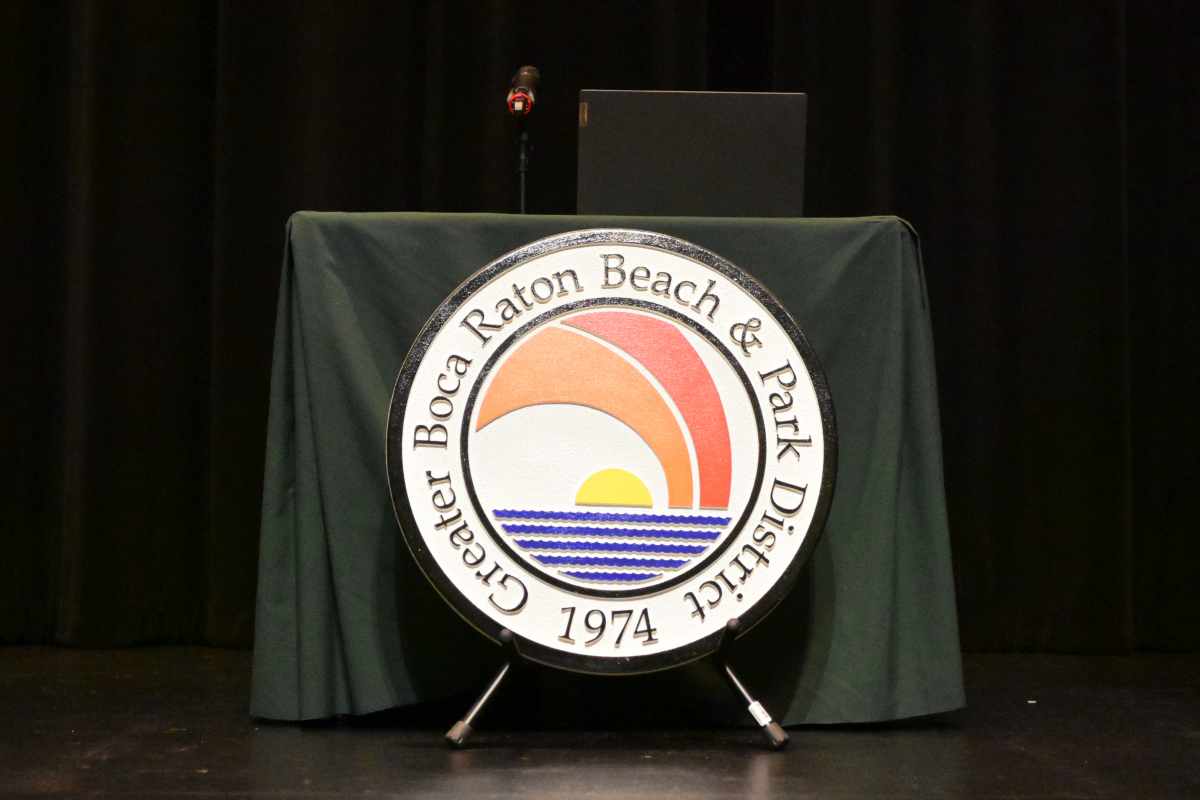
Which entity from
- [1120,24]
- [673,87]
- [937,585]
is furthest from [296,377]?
[1120,24]

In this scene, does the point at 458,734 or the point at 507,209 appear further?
the point at 507,209

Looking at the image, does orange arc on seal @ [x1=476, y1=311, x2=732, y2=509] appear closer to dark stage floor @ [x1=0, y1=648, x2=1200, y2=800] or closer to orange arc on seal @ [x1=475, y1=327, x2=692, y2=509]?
orange arc on seal @ [x1=475, y1=327, x2=692, y2=509]

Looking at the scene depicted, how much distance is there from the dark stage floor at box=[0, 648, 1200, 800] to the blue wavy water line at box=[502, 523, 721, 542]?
0.85ft

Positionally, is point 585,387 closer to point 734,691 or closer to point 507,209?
point 734,691

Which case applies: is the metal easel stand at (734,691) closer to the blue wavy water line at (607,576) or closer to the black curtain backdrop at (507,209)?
the blue wavy water line at (607,576)

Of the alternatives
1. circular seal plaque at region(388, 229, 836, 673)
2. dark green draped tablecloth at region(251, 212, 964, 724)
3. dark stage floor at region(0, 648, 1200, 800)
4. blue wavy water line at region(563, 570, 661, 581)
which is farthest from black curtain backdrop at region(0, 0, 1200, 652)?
blue wavy water line at region(563, 570, 661, 581)

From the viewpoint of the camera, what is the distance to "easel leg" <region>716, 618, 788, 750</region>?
1.56 m

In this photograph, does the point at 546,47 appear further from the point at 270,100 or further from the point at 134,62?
the point at 134,62

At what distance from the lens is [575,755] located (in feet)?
5.06

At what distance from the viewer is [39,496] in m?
2.59

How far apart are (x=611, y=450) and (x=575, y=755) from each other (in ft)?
1.21

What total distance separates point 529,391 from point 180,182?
1.32m

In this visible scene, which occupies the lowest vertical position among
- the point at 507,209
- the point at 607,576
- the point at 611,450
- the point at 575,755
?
the point at 575,755

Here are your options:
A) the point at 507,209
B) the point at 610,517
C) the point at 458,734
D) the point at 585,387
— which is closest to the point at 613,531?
the point at 610,517
